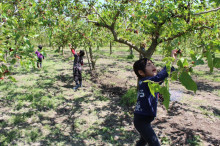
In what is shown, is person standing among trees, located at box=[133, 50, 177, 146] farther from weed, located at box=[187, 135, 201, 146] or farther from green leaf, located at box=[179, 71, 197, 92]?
weed, located at box=[187, 135, 201, 146]

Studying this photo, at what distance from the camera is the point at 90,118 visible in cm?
469

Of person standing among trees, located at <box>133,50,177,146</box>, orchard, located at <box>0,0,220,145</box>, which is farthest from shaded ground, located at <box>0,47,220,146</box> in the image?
person standing among trees, located at <box>133,50,177,146</box>

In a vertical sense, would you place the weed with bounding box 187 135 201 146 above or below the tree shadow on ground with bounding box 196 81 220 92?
below

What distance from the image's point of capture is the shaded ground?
3705mm

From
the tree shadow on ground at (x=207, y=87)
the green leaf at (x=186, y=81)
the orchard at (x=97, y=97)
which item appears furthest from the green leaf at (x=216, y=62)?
the tree shadow on ground at (x=207, y=87)

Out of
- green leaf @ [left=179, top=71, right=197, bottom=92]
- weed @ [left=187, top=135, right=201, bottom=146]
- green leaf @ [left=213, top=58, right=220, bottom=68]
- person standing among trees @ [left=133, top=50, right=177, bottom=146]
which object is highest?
green leaf @ [left=213, top=58, right=220, bottom=68]

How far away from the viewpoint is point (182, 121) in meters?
4.43

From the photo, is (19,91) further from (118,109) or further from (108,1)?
(108,1)

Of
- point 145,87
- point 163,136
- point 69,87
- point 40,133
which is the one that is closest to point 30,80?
point 69,87

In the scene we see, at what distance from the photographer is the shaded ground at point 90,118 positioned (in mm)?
3705

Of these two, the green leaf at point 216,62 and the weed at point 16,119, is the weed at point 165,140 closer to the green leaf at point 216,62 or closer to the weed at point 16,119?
the green leaf at point 216,62

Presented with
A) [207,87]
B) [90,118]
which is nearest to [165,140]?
[90,118]

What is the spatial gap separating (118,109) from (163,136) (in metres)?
1.78

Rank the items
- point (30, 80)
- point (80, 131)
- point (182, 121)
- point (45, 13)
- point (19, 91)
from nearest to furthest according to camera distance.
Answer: point (80, 131), point (182, 121), point (45, 13), point (19, 91), point (30, 80)
